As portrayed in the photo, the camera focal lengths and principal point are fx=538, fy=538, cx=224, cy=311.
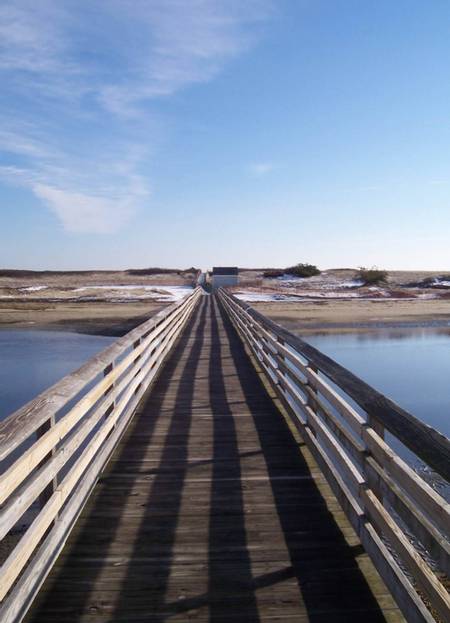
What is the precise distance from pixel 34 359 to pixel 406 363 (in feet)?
45.1

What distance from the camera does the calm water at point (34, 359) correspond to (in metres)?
14.3

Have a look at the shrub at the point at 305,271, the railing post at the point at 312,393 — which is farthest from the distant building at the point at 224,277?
the railing post at the point at 312,393

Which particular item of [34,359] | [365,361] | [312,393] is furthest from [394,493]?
[34,359]

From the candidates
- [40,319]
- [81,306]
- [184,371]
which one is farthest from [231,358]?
[81,306]

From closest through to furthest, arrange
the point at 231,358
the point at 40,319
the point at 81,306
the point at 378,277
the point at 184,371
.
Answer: the point at 184,371, the point at 231,358, the point at 40,319, the point at 81,306, the point at 378,277

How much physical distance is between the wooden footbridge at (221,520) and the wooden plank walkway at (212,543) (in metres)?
0.01

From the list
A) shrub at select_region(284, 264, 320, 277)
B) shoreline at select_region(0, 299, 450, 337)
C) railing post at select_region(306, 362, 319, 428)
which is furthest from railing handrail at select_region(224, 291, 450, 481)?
shrub at select_region(284, 264, 320, 277)

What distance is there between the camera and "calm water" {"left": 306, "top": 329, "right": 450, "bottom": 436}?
13.0 metres

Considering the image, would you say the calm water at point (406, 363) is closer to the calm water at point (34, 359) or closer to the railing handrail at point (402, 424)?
the railing handrail at point (402, 424)

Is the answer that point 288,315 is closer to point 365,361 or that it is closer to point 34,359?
point 365,361

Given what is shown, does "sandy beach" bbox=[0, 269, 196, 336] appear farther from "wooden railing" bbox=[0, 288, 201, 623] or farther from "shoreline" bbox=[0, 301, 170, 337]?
"wooden railing" bbox=[0, 288, 201, 623]

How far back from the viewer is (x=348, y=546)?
3779 mm

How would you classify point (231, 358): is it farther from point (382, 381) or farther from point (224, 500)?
Result: point (224, 500)

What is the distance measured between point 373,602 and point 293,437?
3.23m
